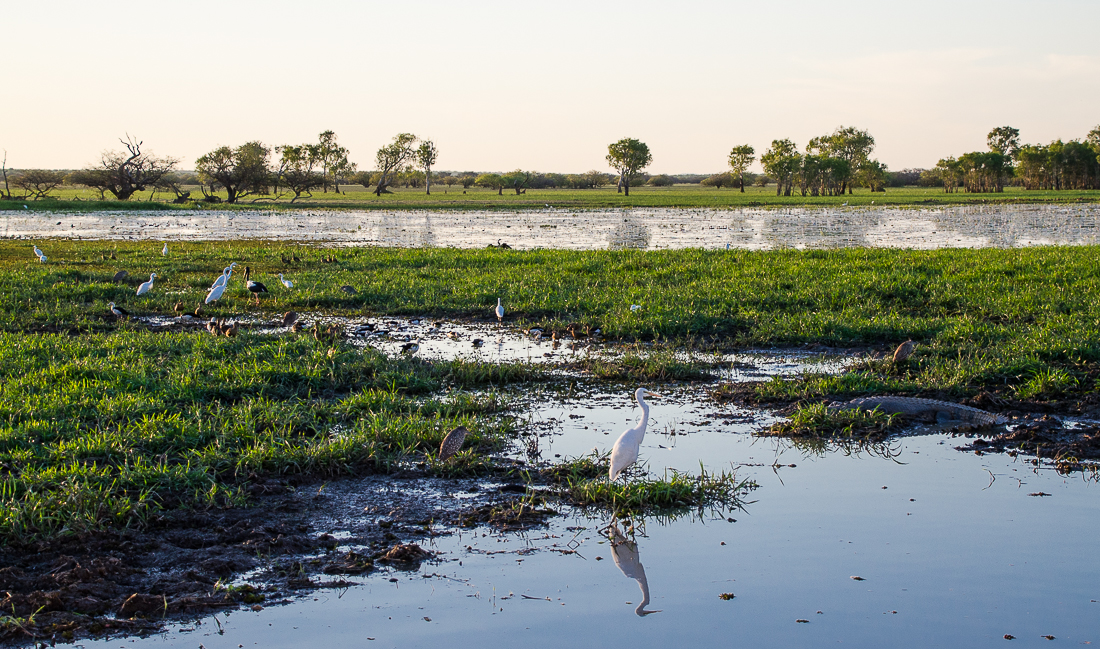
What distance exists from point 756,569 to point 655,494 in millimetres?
984

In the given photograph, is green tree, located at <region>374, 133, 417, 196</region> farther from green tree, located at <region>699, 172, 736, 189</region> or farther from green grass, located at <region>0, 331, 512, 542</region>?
green grass, located at <region>0, 331, 512, 542</region>

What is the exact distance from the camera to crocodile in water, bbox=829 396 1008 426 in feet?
22.9

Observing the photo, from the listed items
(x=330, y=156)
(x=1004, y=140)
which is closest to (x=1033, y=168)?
(x=1004, y=140)

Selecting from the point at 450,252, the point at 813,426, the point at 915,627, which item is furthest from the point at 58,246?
the point at 915,627

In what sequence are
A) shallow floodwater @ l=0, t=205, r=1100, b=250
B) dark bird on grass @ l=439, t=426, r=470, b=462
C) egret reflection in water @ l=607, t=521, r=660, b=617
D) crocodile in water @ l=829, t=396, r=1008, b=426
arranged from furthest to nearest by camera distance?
shallow floodwater @ l=0, t=205, r=1100, b=250 → crocodile in water @ l=829, t=396, r=1008, b=426 → dark bird on grass @ l=439, t=426, r=470, b=462 → egret reflection in water @ l=607, t=521, r=660, b=617

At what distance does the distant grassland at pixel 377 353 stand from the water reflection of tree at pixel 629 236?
664 cm

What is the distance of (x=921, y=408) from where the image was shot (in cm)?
702

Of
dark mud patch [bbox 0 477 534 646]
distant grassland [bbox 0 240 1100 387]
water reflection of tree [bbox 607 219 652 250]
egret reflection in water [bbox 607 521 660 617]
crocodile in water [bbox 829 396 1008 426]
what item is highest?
water reflection of tree [bbox 607 219 652 250]

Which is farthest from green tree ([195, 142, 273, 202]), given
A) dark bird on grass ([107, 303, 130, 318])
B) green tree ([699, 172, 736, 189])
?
green tree ([699, 172, 736, 189])

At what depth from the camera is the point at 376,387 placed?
780 cm

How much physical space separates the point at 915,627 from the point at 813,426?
2962 millimetres

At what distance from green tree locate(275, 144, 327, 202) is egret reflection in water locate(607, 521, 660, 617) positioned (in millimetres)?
68594

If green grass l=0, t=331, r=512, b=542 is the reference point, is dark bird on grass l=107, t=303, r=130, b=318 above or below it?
above

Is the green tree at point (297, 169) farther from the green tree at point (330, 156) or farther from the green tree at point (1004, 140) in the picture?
the green tree at point (1004, 140)
